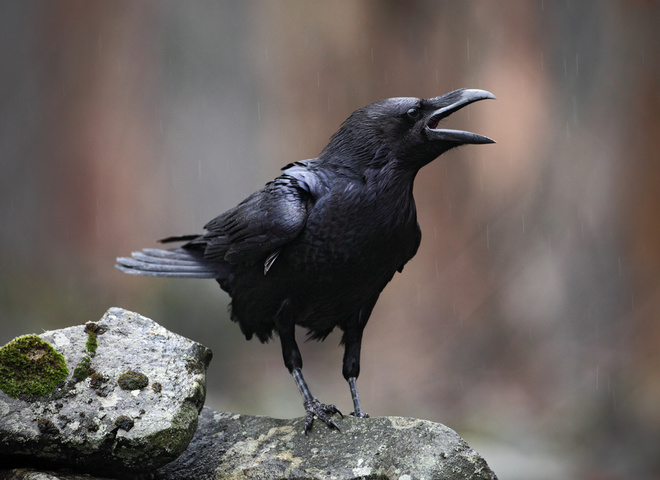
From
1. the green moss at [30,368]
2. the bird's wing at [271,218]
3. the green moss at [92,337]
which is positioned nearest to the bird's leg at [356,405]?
the bird's wing at [271,218]

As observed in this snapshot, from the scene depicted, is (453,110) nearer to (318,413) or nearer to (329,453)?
(318,413)

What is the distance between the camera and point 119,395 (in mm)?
A: 3232

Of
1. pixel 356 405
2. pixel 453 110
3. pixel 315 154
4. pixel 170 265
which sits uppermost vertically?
pixel 315 154

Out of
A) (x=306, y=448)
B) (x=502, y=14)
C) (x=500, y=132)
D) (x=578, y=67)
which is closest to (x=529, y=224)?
(x=500, y=132)

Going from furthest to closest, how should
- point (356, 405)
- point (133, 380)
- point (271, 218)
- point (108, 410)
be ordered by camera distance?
point (356, 405) < point (271, 218) < point (133, 380) < point (108, 410)

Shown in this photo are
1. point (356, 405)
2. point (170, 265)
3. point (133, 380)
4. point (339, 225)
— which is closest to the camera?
point (133, 380)

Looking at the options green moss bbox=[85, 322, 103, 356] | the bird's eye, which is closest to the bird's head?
the bird's eye

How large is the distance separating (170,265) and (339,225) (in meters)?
1.28

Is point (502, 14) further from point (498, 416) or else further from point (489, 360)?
point (498, 416)

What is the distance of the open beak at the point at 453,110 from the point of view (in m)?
3.59

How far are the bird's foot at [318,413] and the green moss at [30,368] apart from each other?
1.15 metres

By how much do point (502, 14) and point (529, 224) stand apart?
2.02 metres

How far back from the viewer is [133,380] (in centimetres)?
329

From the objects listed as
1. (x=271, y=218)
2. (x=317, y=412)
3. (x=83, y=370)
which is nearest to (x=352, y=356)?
(x=317, y=412)
